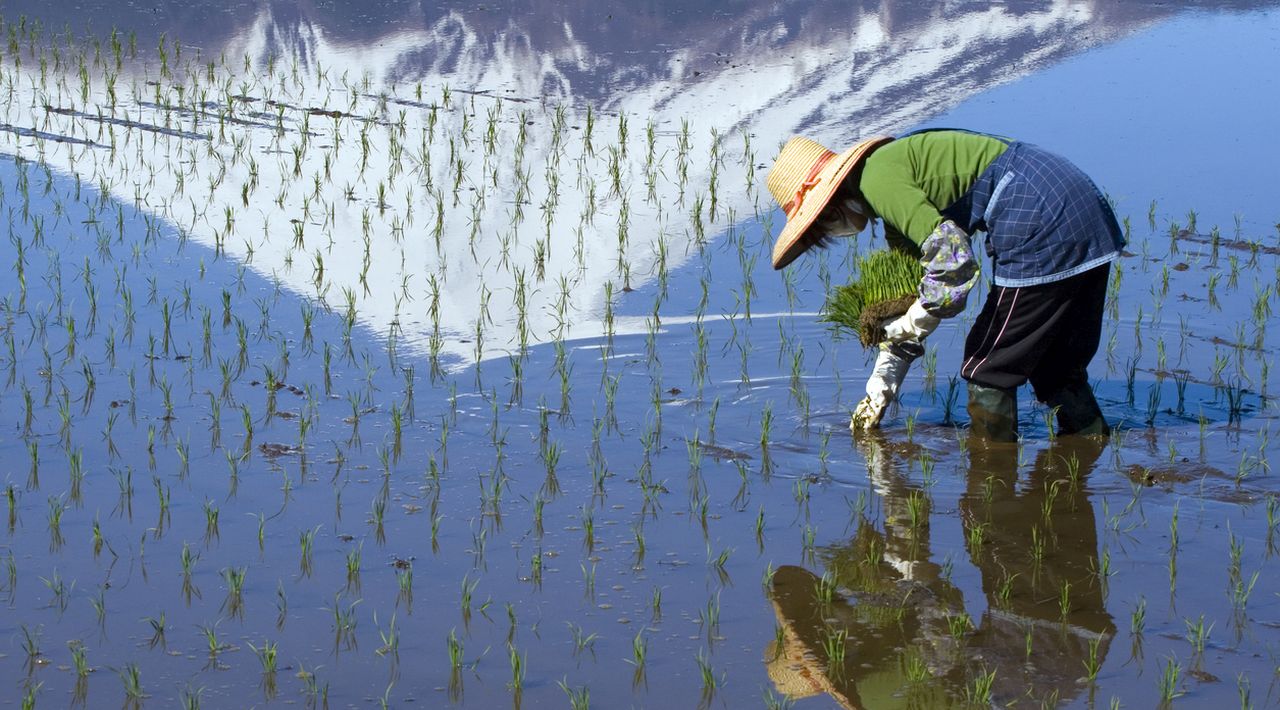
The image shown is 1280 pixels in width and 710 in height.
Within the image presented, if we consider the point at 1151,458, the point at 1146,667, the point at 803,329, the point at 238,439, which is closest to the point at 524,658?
the point at 1146,667

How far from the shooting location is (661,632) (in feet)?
10.8

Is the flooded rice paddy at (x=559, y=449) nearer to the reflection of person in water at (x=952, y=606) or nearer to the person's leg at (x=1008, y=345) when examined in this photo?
the reflection of person in water at (x=952, y=606)

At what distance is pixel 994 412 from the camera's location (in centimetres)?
437

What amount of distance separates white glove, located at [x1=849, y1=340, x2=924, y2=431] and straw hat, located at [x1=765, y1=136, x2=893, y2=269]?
1.44 feet

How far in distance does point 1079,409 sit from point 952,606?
1271 mm

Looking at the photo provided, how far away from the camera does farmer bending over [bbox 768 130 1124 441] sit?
404cm

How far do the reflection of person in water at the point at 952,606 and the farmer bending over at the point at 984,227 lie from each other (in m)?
0.36

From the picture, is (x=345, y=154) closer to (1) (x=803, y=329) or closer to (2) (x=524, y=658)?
(1) (x=803, y=329)

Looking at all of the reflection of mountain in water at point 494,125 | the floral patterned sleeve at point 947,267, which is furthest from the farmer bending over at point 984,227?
the reflection of mountain in water at point 494,125

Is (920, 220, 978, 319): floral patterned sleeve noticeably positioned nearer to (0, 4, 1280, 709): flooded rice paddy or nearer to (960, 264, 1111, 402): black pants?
(960, 264, 1111, 402): black pants

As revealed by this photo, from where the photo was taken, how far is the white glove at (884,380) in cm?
443

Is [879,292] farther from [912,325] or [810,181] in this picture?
[810,181]

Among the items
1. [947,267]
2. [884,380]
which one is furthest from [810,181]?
[884,380]

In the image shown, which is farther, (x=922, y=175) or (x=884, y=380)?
(x=884, y=380)
